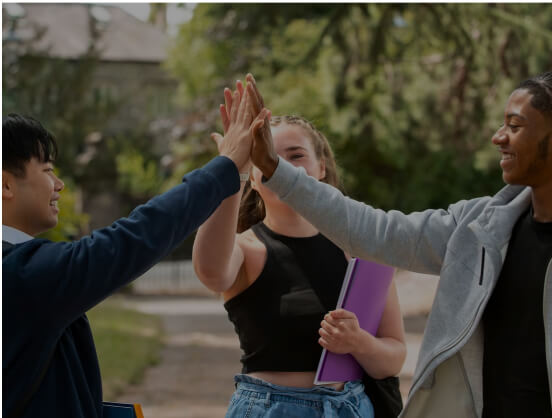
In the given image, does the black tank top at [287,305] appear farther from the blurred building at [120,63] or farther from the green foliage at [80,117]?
the blurred building at [120,63]

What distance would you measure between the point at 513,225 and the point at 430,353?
0.44 meters

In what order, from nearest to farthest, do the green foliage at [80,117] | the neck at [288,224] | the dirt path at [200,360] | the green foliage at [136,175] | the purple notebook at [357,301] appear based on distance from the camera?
the purple notebook at [357,301] → the neck at [288,224] → the dirt path at [200,360] → the green foliage at [80,117] → the green foliage at [136,175]

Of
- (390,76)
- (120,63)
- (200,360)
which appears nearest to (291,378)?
(200,360)

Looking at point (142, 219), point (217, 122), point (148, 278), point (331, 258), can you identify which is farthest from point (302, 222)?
point (148, 278)

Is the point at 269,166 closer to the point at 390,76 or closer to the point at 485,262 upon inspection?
the point at 485,262

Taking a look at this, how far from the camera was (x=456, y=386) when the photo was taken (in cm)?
212

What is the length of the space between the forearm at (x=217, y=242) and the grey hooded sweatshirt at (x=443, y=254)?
21 centimetres

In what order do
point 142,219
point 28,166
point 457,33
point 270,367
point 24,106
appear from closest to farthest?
1. point 142,219
2. point 28,166
3. point 270,367
4. point 457,33
5. point 24,106

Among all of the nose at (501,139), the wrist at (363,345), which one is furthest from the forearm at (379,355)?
the nose at (501,139)

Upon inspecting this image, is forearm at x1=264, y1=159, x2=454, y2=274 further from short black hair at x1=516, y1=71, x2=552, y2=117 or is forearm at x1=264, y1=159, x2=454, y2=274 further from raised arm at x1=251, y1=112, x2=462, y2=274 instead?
short black hair at x1=516, y1=71, x2=552, y2=117

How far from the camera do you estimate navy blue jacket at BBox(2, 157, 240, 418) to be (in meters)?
1.78

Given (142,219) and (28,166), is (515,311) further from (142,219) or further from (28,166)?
(28,166)

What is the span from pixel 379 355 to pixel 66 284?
1.14 m

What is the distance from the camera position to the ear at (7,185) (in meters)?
1.98
